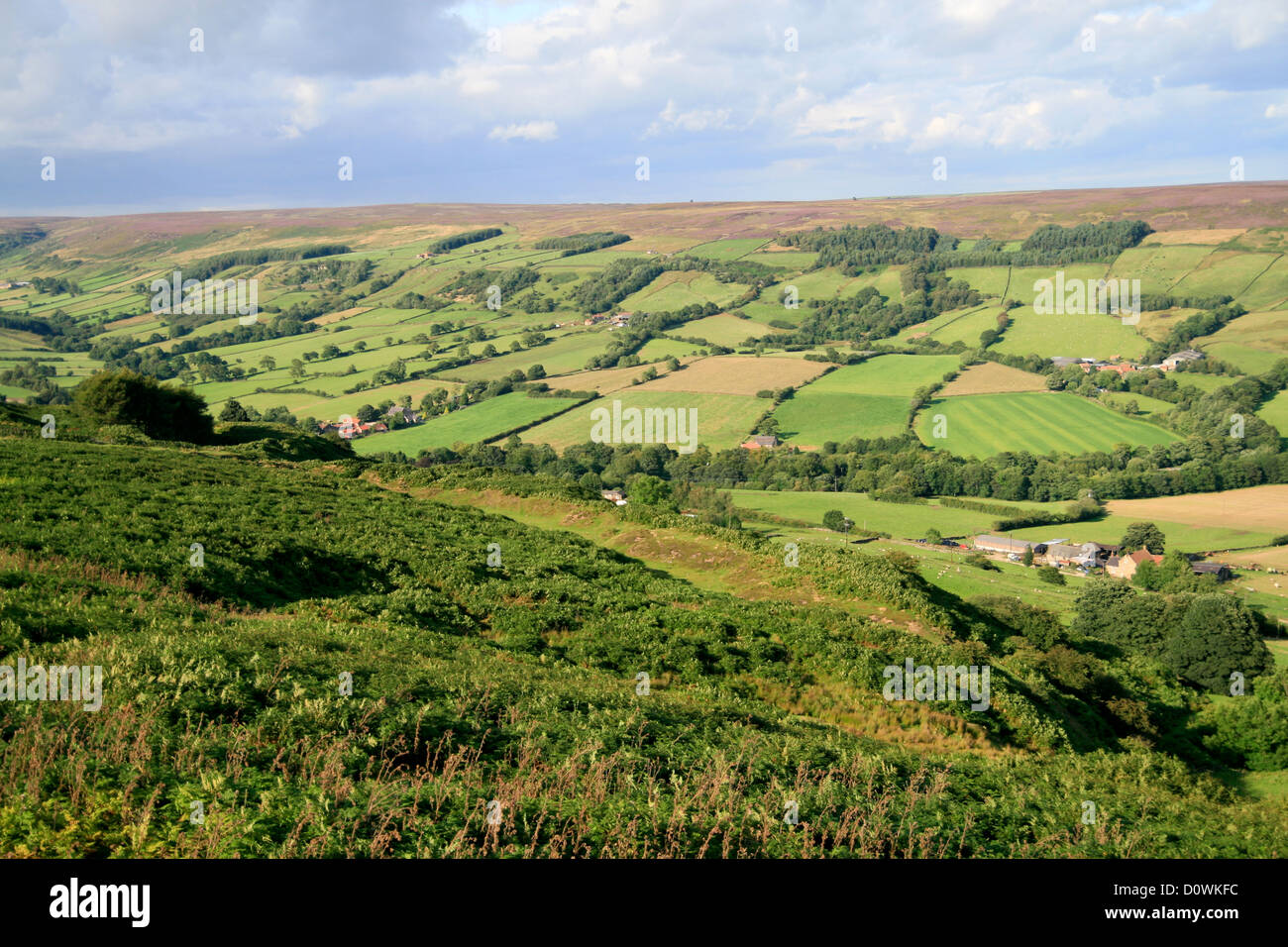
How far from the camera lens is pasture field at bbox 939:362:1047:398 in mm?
134500

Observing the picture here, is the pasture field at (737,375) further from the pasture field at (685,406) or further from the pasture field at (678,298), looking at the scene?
the pasture field at (678,298)

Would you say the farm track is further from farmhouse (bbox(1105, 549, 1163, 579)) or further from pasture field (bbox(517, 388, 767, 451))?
farmhouse (bbox(1105, 549, 1163, 579))

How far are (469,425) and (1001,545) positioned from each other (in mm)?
76229

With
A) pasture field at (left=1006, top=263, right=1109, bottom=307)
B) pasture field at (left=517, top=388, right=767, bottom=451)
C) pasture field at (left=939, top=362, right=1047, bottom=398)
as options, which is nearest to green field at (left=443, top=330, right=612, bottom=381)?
pasture field at (left=517, top=388, right=767, bottom=451)

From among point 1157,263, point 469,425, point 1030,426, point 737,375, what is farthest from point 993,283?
point 469,425

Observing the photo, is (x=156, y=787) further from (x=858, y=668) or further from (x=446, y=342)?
(x=446, y=342)

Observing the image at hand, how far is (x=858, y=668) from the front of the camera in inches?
724

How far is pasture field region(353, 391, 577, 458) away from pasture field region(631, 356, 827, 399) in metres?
19.6

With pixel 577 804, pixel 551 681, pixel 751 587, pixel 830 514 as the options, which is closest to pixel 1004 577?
pixel 830 514

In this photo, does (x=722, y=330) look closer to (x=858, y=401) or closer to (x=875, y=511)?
(x=858, y=401)

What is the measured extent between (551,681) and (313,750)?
19.1 feet

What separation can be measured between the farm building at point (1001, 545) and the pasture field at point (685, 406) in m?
40.1

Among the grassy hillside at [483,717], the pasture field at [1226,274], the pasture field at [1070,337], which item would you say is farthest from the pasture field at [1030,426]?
the grassy hillside at [483,717]

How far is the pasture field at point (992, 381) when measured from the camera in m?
134
